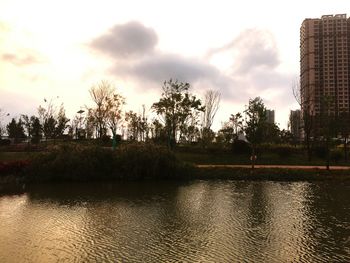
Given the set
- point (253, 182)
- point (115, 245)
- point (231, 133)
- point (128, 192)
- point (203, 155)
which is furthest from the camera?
point (231, 133)

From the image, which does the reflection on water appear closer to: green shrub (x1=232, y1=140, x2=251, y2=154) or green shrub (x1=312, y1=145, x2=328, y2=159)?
green shrub (x1=312, y1=145, x2=328, y2=159)

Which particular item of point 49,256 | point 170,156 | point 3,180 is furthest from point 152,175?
point 49,256

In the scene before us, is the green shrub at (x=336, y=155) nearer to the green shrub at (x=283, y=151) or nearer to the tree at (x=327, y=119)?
the tree at (x=327, y=119)

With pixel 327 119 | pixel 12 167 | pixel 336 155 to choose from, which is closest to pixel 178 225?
pixel 12 167

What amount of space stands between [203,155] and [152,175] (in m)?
11.4

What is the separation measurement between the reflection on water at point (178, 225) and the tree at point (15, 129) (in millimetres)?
38909

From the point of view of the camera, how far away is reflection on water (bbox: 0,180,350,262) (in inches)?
401

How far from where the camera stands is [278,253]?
10117 millimetres

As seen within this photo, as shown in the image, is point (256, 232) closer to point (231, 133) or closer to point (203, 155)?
point (203, 155)

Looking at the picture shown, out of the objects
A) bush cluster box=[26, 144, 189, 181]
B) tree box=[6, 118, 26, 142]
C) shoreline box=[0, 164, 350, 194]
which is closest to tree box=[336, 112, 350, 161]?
shoreline box=[0, 164, 350, 194]

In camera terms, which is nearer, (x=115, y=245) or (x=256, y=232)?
(x=115, y=245)

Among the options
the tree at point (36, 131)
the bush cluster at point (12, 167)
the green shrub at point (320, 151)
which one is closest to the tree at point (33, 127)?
the tree at point (36, 131)

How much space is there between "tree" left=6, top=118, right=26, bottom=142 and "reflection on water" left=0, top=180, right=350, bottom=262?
128 ft

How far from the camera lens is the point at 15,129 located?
188ft
